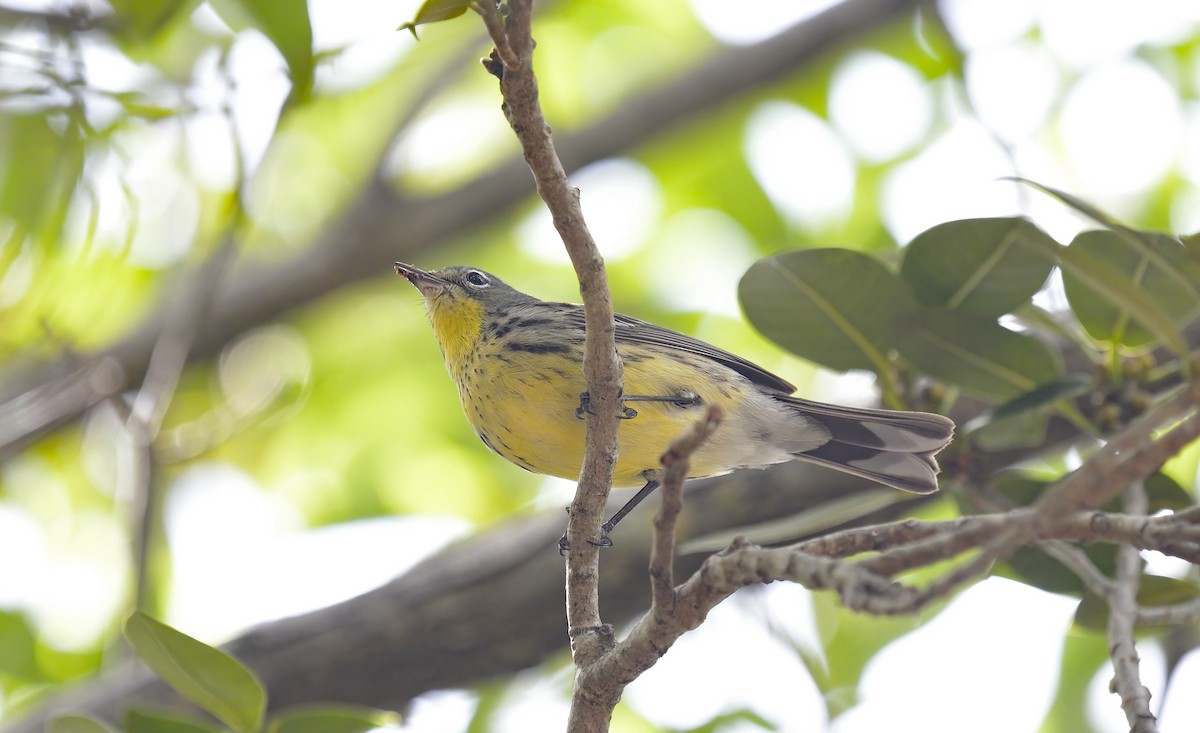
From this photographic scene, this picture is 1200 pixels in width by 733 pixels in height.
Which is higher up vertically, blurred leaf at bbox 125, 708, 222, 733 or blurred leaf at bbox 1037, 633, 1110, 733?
blurred leaf at bbox 1037, 633, 1110, 733

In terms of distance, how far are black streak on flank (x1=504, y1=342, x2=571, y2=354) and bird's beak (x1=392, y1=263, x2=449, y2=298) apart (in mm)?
929

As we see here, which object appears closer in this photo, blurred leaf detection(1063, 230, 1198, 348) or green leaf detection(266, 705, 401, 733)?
blurred leaf detection(1063, 230, 1198, 348)

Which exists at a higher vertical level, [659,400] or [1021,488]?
[659,400]

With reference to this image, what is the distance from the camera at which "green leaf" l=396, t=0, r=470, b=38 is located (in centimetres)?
227

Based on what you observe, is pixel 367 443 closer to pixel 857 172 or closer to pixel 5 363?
pixel 5 363

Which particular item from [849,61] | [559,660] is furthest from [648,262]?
[559,660]

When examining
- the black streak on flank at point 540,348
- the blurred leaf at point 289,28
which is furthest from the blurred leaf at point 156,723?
the blurred leaf at point 289,28

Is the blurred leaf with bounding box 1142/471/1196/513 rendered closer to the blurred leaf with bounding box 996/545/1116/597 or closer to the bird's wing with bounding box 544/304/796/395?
the blurred leaf with bounding box 996/545/1116/597

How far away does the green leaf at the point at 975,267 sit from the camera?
3.53 meters

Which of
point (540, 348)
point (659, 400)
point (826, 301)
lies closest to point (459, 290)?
point (540, 348)

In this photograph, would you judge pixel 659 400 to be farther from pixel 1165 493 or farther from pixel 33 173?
pixel 33 173

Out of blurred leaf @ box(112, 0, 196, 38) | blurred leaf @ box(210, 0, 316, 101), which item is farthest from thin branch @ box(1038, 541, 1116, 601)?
blurred leaf @ box(112, 0, 196, 38)

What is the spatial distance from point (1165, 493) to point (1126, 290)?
120cm

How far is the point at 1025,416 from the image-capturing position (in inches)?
148
